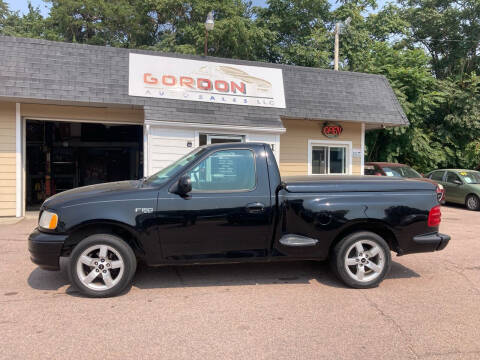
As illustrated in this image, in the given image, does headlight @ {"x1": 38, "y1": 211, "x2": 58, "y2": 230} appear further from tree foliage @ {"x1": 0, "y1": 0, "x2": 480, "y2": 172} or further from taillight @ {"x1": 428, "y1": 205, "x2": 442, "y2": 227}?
tree foliage @ {"x1": 0, "y1": 0, "x2": 480, "y2": 172}

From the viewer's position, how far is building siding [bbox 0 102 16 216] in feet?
31.7

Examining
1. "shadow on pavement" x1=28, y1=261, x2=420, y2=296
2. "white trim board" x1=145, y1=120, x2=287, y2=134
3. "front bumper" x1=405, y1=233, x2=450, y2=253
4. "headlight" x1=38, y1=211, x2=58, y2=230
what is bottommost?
"shadow on pavement" x1=28, y1=261, x2=420, y2=296

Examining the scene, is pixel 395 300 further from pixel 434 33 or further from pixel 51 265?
pixel 434 33

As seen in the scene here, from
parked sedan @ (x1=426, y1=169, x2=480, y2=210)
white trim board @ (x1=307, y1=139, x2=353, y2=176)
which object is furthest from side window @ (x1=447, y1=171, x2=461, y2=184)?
white trim board @ (x1=307, y1=139, x2=353, y2=176)

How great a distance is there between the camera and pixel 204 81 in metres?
10.7

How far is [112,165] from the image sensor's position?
57.9 ft

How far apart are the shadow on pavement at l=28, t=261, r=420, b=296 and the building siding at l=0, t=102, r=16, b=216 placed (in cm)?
532

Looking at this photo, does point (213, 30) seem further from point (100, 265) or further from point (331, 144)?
point (100, 265)

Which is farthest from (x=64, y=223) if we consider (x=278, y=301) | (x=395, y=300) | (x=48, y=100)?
(x=48, y=100)

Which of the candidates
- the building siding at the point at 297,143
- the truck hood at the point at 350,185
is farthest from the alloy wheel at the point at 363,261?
the building siding at the point at 297,143

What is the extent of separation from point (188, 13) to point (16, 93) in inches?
719

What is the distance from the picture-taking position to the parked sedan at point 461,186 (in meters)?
13.6

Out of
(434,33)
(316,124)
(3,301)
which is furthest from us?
(434,33)

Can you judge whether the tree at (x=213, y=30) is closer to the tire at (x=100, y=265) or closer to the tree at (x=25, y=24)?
the tree at (x=25, y=24)
